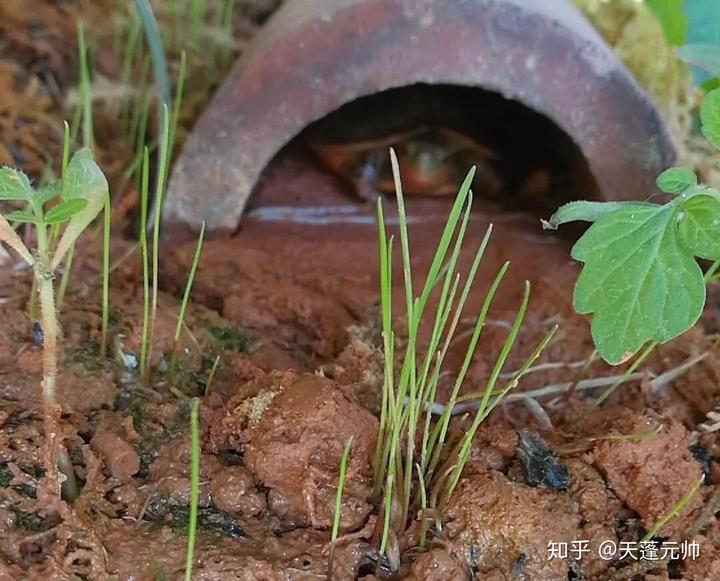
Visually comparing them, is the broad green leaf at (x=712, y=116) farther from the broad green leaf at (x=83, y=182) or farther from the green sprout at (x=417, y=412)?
the broad green leaf at (x=83, y=182)

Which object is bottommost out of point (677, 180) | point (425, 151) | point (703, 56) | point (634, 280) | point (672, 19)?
point (634, 280)

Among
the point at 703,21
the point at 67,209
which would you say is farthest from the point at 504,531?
the point at 703,21

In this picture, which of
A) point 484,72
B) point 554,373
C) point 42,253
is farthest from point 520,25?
point 42,253

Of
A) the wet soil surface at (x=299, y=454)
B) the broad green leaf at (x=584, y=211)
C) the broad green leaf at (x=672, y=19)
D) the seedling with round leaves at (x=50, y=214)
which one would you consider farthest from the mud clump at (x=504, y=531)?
the broad green leaf at (x=672, y=19)

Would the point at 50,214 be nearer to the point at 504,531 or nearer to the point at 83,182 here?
the point at 83,182

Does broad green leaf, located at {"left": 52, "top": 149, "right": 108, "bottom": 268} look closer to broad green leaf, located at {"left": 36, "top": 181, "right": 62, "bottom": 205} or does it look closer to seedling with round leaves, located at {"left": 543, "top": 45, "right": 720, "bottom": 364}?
broad green leaf, located at {"left": 36, "top": 181, "right": 62, "bottom": 205}
